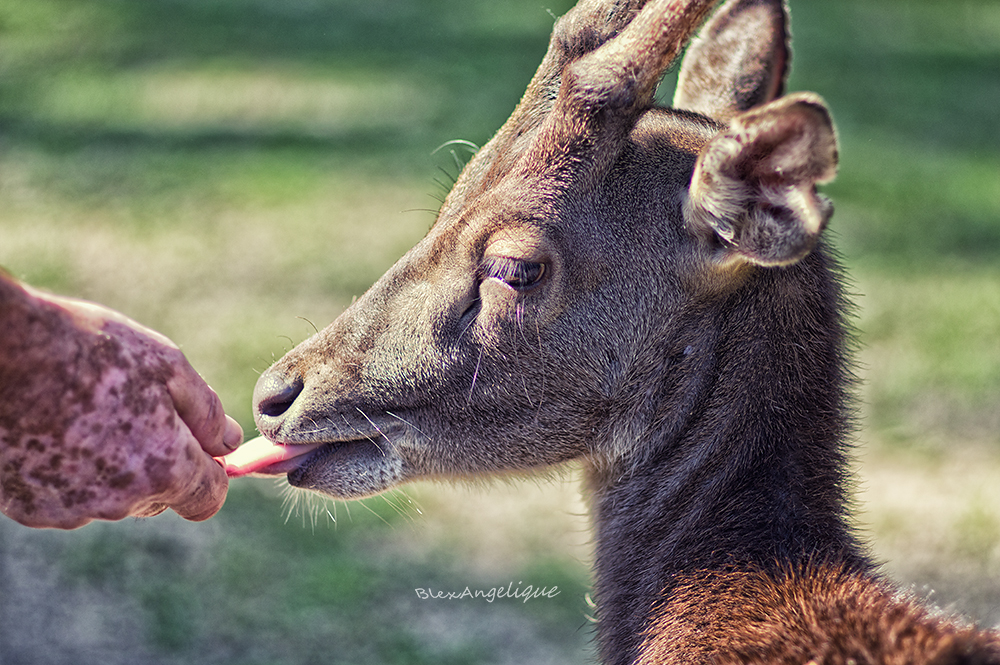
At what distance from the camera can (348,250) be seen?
7508mm

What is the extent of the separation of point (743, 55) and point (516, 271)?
1306 mm

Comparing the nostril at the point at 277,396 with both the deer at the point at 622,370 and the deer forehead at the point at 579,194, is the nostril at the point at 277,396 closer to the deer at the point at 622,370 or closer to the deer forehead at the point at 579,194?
the deer at the point at 622,370

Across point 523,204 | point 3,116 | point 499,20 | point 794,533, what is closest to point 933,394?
point 794,533

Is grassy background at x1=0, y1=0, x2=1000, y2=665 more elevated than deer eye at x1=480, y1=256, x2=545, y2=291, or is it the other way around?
deer eye at x1=480, y1=256, x2=545, y2=291

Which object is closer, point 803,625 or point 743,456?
point 803,625

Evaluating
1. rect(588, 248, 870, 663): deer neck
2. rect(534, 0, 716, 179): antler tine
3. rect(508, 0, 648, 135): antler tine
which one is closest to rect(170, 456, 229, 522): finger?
rect(588, 248, 870, 663): deer neck

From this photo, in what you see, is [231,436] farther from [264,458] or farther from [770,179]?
[770,179]

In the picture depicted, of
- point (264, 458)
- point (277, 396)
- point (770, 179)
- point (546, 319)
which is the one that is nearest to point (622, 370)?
point (546, 319)

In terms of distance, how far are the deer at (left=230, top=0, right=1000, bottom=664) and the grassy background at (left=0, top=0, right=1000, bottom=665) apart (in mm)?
524

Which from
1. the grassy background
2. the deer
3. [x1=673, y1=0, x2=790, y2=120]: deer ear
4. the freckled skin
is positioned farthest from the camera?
the grassy background

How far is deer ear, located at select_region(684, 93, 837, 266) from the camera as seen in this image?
245cm

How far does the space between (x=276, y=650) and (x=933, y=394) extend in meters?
4.15

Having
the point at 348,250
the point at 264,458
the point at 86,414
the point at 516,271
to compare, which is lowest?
the point at 348,250

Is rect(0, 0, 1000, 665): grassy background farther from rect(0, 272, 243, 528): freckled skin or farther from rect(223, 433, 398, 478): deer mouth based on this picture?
rect(0, 272, 243, 528): freckled skin
